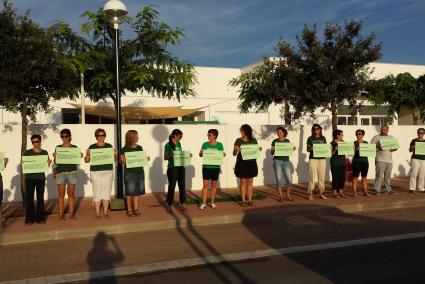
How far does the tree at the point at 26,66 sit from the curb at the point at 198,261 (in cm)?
442

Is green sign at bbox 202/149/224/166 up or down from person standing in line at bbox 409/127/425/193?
up

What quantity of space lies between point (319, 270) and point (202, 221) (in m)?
3.71

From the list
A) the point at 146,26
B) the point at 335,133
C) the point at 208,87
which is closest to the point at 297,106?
the point at 335,133

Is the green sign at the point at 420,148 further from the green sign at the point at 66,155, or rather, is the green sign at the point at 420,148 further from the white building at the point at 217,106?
the white building at the point at 217,106

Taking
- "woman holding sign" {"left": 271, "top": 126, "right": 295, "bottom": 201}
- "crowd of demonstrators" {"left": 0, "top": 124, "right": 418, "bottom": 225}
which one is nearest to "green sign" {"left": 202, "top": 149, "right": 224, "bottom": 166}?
"crowd of demonstrators" {"left": 0, "top": 124, "right": 418, "bottom": 225}

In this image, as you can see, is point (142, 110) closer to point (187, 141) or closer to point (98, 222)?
point (187, 141)

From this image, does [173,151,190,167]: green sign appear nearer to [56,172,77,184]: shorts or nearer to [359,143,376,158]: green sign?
[56,172,77,184]: shorts

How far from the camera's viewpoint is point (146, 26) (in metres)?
13.3

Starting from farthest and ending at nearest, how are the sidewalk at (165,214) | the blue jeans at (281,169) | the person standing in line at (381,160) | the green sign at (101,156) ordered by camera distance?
the person standing in line at (381,160) → the blue jeans at (281,169) → the green sign at (101,156) → the sidewalk at (165,214)

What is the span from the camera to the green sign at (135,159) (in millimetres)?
9422

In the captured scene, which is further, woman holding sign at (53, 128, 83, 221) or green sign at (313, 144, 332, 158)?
green sign at (313, 144, 332, 158)

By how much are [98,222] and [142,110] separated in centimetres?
1257

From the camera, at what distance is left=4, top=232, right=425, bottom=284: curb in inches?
229

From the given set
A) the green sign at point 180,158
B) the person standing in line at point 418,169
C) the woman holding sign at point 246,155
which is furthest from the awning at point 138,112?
the person standing in line at point 418,169
